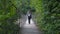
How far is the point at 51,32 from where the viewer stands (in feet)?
32.3

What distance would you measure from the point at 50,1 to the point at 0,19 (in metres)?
4.23

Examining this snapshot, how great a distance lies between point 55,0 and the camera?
977cm

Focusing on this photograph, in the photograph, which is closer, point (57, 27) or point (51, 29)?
point (57, 27)

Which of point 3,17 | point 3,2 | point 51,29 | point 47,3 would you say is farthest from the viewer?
point 47,3

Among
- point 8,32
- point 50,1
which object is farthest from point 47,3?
point 8,32

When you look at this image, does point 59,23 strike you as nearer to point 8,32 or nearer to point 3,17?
point 8,32

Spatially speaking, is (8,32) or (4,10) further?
(8,32)

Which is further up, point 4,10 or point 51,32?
point 4,10

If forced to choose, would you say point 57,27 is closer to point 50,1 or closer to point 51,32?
point 51,32

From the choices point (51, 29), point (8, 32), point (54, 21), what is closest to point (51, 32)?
point (51, 29)

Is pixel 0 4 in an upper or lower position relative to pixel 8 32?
upper

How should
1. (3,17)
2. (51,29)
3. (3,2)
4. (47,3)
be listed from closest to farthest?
1. (3,17)
2. (3,2)
3. (51,29)
4. (47,3)

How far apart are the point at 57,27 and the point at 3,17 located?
125 inches

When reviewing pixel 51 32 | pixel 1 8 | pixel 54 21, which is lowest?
pixel 51 32
